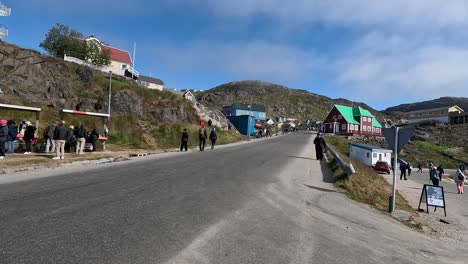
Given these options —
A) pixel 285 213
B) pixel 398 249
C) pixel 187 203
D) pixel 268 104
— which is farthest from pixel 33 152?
pixel 268 104

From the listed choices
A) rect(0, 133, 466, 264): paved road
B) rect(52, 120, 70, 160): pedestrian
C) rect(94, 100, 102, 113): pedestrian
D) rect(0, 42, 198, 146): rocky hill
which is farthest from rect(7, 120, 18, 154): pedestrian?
rect(94, 100, 102, 113): pedestrian

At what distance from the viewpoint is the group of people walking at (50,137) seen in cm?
1513

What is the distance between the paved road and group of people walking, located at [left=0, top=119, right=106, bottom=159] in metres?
5.94

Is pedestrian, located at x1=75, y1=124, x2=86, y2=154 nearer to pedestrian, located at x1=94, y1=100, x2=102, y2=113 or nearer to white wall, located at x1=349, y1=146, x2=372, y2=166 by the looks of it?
pedestrian, located at x1=94, y1=100, x2=102, y2=113

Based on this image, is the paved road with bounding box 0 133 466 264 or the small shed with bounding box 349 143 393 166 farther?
the small shed with bounding box 349 143 393 166

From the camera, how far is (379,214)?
891 cm

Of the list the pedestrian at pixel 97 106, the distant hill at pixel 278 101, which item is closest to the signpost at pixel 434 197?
the pedestrian at pixel 97 106

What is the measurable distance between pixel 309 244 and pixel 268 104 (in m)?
159

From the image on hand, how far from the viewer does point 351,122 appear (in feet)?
277

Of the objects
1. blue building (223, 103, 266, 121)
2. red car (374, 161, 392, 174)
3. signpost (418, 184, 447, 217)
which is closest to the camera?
signpost (418, 184, 447, 217)

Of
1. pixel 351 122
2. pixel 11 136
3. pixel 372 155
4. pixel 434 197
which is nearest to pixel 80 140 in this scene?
pixel 11 136

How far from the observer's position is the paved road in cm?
461

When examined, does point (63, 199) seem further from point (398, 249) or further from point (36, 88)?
point (36, 88)

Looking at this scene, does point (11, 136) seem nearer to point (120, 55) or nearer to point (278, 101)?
point (120, 55)
